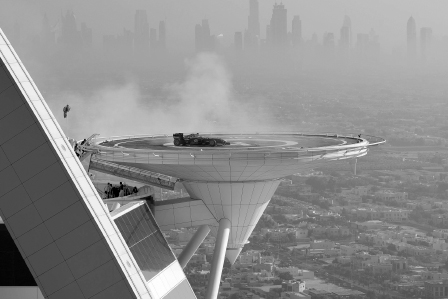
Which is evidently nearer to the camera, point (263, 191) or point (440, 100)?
point (263, 191)

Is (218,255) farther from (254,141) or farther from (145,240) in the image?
(254,141)

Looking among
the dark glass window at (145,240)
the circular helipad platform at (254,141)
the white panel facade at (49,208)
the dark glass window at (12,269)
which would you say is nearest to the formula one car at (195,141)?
the circular helipad platform at (254,141)

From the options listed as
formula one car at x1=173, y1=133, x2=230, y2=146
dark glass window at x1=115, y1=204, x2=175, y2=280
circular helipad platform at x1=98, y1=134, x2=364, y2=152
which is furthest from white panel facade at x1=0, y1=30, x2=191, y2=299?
formula one car at x1=173, y1=133, x2=230, y2=146

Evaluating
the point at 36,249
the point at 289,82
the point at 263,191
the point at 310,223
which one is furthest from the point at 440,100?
the point at 36,249

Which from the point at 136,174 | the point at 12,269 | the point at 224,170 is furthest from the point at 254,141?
the point at 12,269

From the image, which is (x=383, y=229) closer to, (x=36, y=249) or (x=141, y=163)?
(x=141, y=163)

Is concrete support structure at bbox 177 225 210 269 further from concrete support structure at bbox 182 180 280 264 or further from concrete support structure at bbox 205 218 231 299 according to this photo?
concrete support structure at bbox 205 218 231 299
